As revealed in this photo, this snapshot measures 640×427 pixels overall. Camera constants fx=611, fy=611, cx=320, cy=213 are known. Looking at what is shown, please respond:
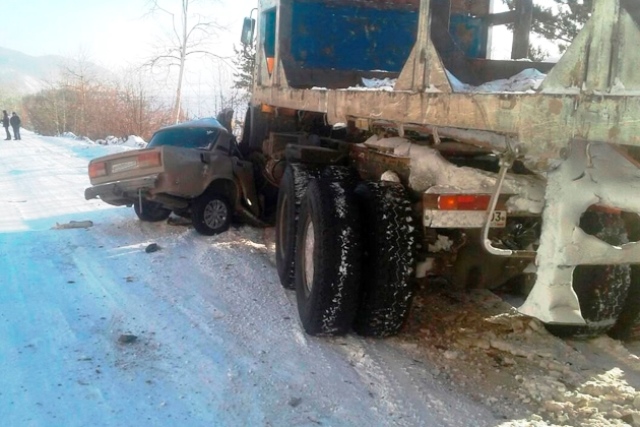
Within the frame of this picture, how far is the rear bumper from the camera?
7.56 metres

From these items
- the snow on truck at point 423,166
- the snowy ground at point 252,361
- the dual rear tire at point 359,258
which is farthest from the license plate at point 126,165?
the dual rear tire at point 359,258

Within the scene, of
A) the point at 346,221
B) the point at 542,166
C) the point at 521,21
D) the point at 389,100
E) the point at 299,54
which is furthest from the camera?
the point at 299,54

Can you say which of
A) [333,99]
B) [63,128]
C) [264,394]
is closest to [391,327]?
→ [264,394]

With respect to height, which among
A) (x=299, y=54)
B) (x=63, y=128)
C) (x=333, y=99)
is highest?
(x=299, y=54)

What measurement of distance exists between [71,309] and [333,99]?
287cm

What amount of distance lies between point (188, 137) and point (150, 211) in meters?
1.25

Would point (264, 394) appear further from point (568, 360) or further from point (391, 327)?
point (568, 360)

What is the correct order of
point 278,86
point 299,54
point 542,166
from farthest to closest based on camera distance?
point 299,54 → point 278,86 → point 542,166

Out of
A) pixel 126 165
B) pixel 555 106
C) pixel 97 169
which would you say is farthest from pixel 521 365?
pixel 97 169

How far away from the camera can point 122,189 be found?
25.3 feet

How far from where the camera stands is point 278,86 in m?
6.32

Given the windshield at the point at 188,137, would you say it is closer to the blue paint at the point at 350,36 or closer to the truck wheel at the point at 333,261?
the blue paint at the point at 350,36

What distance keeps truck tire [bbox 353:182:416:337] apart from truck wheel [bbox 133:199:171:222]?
515cm

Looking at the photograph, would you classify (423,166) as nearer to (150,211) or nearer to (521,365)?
(521,365)
